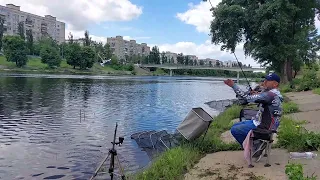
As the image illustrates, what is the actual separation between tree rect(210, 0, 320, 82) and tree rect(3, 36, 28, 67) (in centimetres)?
8272

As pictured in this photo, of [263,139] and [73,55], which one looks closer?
[263,139]

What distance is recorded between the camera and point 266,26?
3139 centimetres

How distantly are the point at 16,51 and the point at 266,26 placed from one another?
9053 cm

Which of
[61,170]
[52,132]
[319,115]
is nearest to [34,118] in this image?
[52,132]

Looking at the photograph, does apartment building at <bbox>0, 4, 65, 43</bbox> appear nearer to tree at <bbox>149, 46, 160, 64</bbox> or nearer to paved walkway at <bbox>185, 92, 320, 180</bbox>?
tree at <bbox>149, 46, 160, 64</bbox>

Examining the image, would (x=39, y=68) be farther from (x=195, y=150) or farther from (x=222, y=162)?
(x=222, y=162)

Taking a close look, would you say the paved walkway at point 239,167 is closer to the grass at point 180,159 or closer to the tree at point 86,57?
the grass at point 180,159

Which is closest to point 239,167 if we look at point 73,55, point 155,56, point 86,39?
point 73,55

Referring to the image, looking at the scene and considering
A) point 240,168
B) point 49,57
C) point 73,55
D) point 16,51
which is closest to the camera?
point 240,168

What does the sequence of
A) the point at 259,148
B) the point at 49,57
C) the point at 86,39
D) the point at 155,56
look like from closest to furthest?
the point at 259,148
the point at 49,57
the point at 86,39
the point at 155,56

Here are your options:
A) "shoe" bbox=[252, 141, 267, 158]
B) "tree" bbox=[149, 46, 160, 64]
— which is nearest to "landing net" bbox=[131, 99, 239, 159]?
"shoe" bbox=[252, 141, 267, 158]

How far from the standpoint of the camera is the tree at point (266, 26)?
3222 cm

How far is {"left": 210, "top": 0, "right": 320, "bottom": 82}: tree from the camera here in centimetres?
3222

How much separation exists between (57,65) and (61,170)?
115192 millimetres
